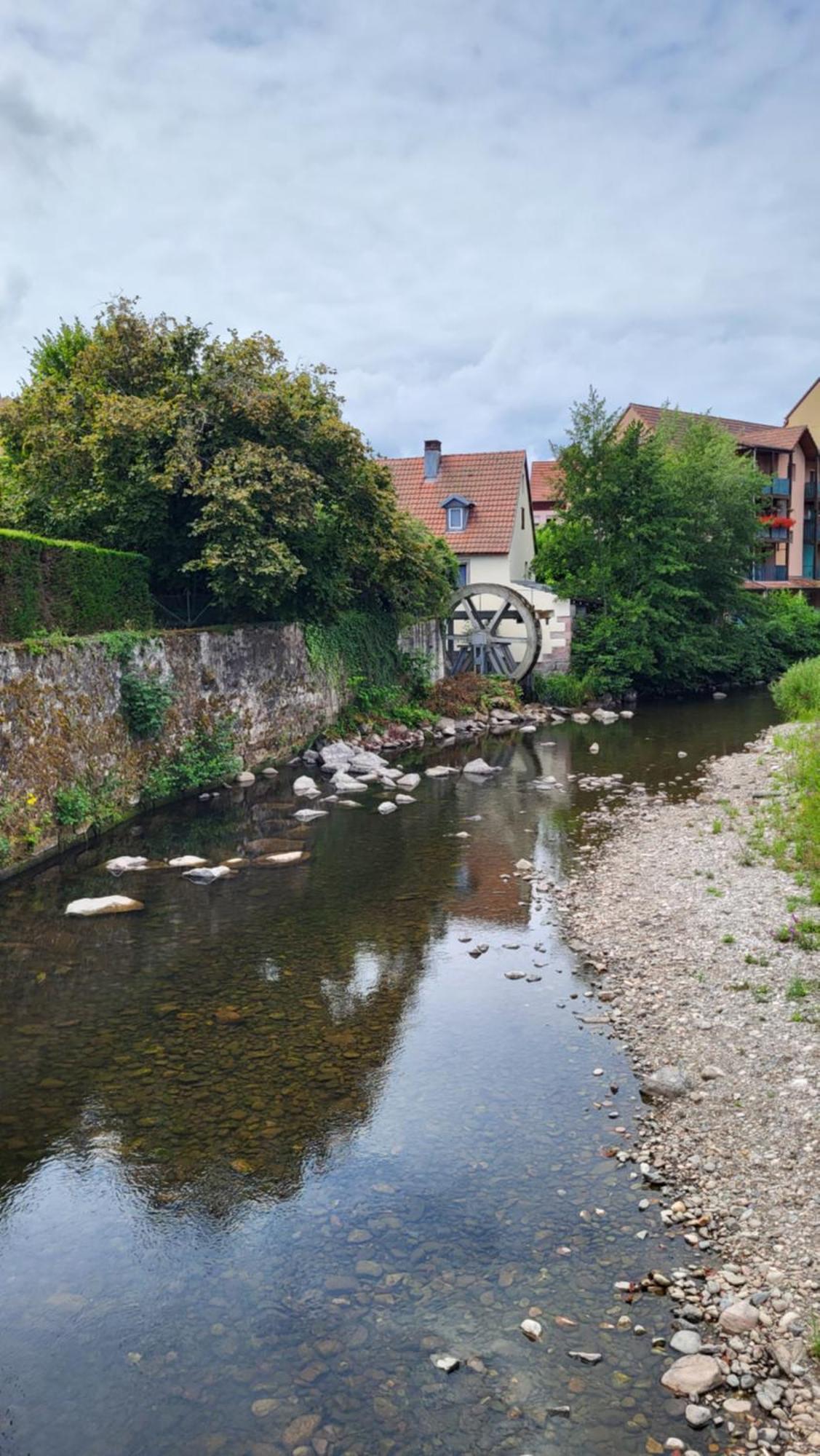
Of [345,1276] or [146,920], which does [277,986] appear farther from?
[345,1276]

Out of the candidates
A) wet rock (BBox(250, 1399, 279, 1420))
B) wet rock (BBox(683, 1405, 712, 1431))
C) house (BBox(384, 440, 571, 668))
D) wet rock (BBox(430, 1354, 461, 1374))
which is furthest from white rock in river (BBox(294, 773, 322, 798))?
house (BBox(384, 440, 571, 668))

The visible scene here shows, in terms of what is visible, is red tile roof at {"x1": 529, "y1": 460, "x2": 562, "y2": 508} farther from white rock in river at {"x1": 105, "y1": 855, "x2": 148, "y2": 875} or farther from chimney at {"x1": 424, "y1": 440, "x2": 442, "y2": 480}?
white rock in river at {"x1": 105, "y1": 855, "x2": 148, "y2": 875}

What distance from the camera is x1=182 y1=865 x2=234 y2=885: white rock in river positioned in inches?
482

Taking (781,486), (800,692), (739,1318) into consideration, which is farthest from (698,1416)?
(781,486)

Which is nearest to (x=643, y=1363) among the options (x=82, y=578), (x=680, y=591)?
(x=82, y=578)

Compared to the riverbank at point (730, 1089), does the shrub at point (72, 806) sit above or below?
above

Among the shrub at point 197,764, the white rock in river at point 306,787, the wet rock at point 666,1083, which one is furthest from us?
the white rock in river at point 306,787

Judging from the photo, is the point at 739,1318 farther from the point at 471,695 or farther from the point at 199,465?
the point at 471,695

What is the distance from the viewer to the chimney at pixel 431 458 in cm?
3647

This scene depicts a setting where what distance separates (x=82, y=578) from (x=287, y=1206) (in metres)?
12.3

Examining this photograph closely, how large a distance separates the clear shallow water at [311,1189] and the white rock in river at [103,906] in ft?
0.94

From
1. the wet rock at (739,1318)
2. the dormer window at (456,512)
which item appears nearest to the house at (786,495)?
the dormer window at (456,512)

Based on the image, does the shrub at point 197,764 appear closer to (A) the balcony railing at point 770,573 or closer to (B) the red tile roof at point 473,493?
(B) the red tile roof at point 473,493

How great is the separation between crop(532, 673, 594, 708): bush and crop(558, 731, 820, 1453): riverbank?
1866 cm
